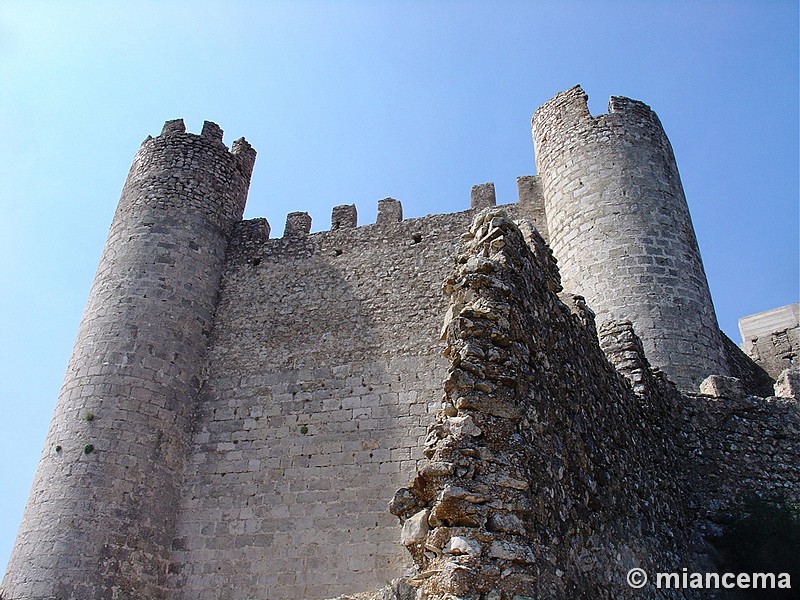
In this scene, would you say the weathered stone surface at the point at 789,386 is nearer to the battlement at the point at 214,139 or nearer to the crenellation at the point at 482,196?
the crenellation at the point at 482,196

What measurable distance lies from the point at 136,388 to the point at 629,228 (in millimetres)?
7763

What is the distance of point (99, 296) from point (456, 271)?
28.6 ft

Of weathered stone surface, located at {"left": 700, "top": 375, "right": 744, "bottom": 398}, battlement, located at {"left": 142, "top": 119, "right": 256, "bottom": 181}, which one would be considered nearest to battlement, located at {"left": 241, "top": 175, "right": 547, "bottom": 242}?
battlement, located at {"left": 142, "top": 119, "right": 256, "bottom": 181}

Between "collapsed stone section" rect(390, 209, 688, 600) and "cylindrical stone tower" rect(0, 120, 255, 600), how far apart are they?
673 cm

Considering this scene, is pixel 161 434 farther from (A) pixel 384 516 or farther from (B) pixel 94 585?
(A) pixel 384 516

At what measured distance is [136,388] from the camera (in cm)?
1088

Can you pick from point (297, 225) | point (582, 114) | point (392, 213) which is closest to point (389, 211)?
point (392, 213)

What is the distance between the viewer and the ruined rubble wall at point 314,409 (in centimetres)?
975

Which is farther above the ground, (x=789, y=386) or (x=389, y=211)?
(x=389, y=211)

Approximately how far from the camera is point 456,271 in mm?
5230

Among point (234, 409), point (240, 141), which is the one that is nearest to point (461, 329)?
point (234, 409)

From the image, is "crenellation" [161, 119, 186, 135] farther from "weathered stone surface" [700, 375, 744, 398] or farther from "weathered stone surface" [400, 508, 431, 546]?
"weathered stone surface" [400, 508, 431, 546]

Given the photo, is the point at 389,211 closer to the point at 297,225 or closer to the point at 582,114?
the point at 297,225

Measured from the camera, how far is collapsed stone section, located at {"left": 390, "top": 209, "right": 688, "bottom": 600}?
3887 mm
